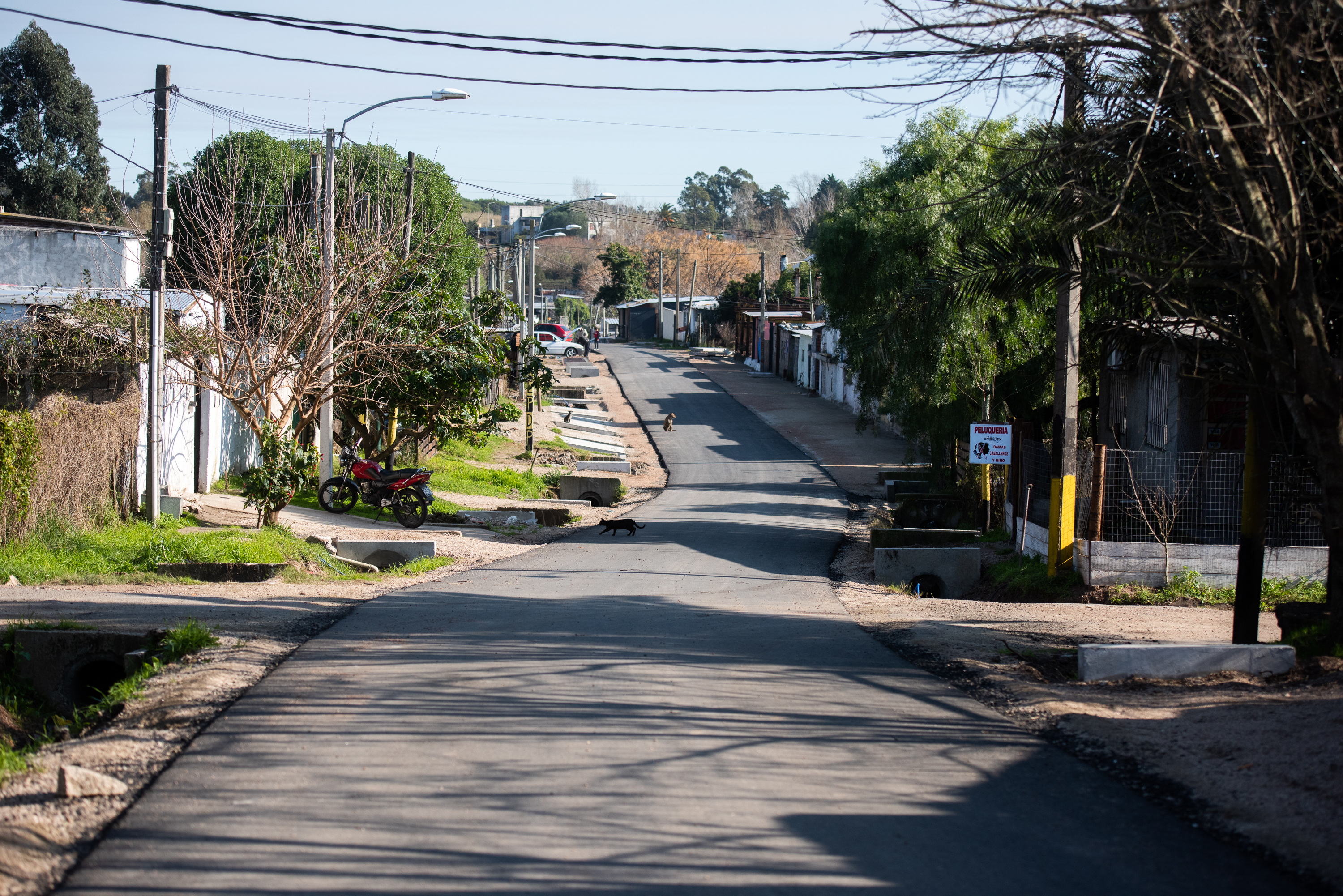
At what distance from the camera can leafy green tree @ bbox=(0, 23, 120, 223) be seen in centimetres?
3875

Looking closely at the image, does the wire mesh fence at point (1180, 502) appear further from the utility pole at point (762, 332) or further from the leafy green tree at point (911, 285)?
the utility pole at point (762, 332)

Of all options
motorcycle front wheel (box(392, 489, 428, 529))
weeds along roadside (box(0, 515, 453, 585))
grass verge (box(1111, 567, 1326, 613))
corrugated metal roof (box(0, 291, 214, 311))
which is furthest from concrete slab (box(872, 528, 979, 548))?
corrugated metal roof (box(0, 291, 214, 311))

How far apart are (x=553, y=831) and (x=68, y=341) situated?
48.2 ft

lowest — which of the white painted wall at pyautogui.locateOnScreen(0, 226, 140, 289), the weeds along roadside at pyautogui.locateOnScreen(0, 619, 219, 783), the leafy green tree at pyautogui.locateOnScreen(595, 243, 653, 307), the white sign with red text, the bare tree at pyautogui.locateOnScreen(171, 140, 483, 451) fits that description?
the weeds along roadside at pyautogui.locateOnScreen(0, 619, 219, 783)

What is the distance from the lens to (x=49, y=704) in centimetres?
927

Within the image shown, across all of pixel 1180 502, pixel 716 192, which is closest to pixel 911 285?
pixel 1180 502

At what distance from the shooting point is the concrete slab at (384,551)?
15.5 m

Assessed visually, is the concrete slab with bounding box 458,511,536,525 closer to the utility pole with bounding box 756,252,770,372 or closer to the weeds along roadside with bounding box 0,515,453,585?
the weeds along roadside with bounding box 0,515,453,585

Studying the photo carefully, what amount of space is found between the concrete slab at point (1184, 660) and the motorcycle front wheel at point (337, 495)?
14.3 metres

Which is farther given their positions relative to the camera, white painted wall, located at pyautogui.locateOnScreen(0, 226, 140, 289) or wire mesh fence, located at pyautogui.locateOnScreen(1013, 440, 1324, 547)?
white painted wall, located at pyautogui.locateOnScreen(0, 226, 140, 289)

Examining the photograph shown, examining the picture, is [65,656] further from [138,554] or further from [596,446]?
[596,446]

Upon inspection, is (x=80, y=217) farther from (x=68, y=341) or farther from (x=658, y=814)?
(x=658, y=814)

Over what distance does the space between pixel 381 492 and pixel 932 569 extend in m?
9.79

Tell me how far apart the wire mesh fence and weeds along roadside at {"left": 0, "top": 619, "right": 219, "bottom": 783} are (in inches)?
429
